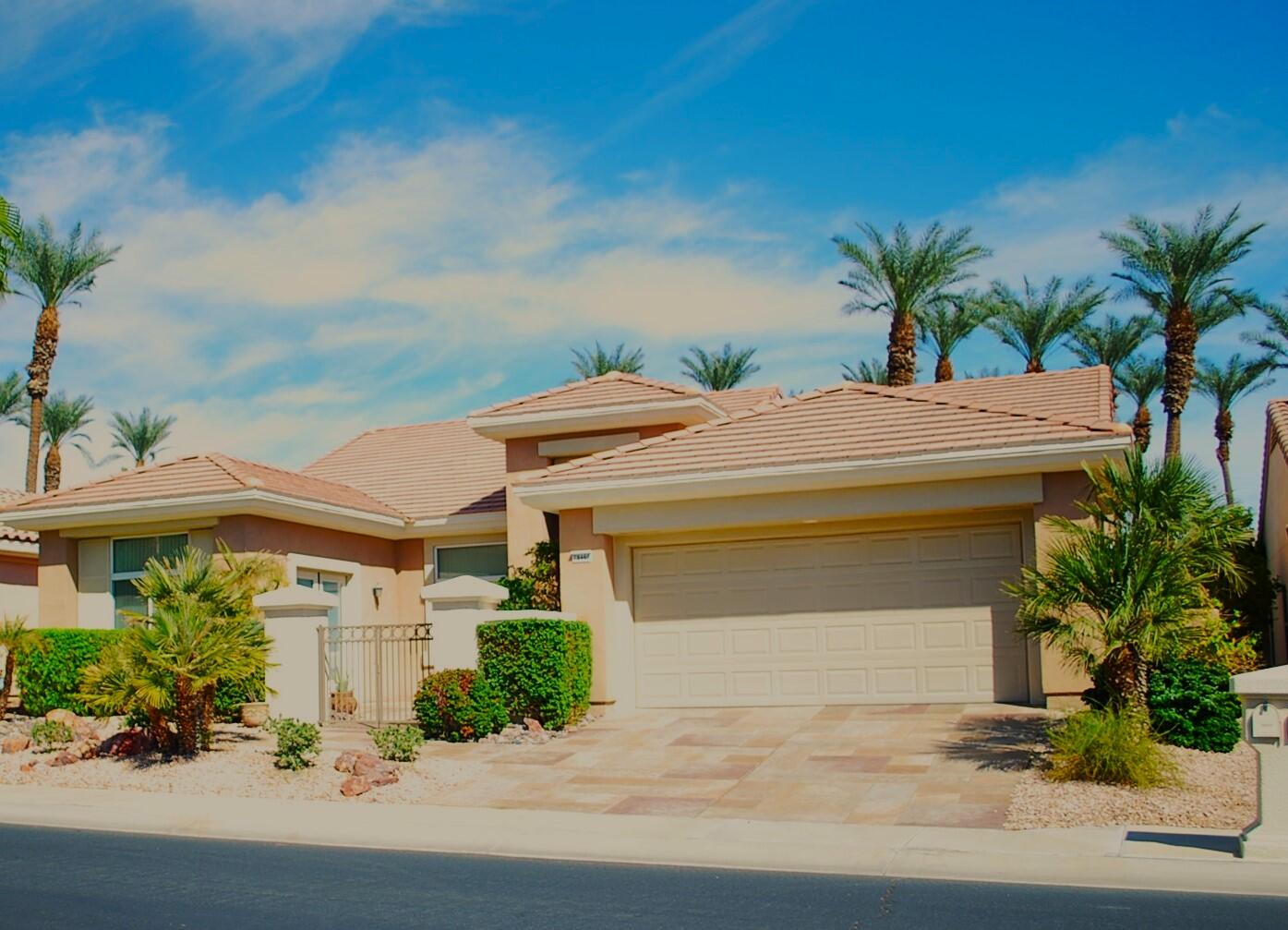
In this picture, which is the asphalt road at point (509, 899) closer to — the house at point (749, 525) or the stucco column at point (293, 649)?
the stucco column at point (293, 649)

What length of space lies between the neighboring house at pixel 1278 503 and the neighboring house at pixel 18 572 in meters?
22.8

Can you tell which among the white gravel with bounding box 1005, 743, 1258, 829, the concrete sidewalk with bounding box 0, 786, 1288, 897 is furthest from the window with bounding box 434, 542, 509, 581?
the white gravel with bounding box 1005, 743, 1258, 829

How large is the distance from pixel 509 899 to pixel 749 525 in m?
9.28

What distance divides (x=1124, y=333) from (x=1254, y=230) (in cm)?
713

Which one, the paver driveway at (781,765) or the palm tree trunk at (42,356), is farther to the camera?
the palm tree trunk at (42,356)

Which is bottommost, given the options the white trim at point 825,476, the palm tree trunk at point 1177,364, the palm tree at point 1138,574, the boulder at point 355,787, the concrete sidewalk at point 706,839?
→ the concrete sidewalk at point 706,839

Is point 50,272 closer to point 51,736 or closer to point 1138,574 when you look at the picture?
point 51,736

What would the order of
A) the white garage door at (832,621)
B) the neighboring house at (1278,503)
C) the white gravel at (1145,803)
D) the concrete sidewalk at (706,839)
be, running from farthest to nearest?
the neighboring house at (1278,503), the white garage door at (832,621), the white gravel at (1145,803), the concrete sidewalk at (706,839)

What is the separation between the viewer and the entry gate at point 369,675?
18359 mm

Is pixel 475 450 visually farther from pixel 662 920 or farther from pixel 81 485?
pixel 662 920

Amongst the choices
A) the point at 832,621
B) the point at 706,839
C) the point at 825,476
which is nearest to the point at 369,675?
the point at 832,621

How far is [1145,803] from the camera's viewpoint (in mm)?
10641

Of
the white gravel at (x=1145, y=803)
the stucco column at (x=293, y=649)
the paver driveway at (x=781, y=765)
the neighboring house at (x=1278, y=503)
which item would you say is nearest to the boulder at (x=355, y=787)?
the paver driveway at (x=781, y=765)

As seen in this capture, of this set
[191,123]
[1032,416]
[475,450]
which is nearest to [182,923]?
[1032,416]
